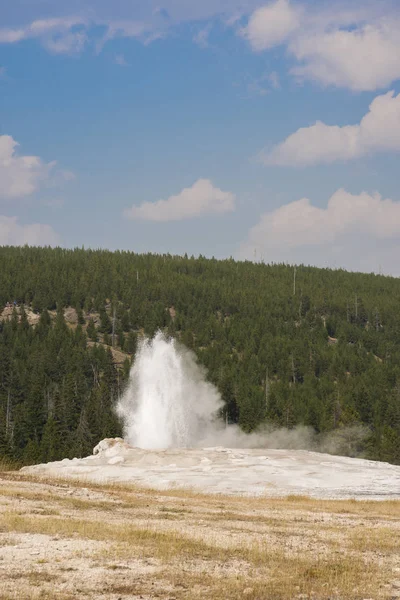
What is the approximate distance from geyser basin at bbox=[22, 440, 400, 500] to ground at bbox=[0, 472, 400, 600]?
10.4m

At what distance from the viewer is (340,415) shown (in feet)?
338

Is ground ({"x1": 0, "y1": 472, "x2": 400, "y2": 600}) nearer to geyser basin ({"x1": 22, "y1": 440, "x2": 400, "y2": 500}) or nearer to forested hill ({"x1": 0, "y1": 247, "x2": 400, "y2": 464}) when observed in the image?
geyser basin ({"x1": 22, "y1": 440, "x2": 400, "y2": 500})

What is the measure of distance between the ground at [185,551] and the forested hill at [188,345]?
5811cm

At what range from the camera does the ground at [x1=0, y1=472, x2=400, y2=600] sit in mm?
15164

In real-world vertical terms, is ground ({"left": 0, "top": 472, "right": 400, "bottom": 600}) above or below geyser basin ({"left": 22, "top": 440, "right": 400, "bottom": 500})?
above

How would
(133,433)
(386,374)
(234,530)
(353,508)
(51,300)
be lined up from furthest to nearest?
(51,300) → (386,374) → (133,433) → (353,508) → (234,530)

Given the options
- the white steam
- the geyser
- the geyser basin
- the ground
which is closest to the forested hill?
the white steam

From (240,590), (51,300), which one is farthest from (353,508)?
(51,300)

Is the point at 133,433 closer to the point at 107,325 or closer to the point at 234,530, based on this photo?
the point at 234,530

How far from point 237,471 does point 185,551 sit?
2732 cm

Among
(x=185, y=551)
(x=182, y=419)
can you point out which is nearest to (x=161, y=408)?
(x=182, y=419)

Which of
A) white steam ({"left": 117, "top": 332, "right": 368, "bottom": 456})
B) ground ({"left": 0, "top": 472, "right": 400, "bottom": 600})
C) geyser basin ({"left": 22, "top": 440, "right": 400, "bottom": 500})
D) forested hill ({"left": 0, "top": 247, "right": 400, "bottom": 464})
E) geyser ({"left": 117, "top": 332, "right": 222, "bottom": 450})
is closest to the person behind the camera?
ground ({"left": 0, "top": 472, "right": 400, "bottom": 600})

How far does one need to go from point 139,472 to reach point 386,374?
308ft

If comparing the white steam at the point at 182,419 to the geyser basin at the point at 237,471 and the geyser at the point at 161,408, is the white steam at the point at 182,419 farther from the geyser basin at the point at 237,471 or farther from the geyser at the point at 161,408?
the geyser basin at the point at 237,471
